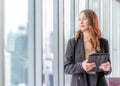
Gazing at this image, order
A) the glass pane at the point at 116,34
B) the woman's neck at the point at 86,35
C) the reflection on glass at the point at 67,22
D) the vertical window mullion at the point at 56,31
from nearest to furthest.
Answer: the woman's neck at the point at 86,35 < the vertical window mullion at the point at 56,31 < the reflection on glass at the point at 67,22 < the glass pane at the point at 116,34

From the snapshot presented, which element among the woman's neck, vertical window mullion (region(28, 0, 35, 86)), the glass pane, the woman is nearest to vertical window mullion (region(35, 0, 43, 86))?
vertical window mullion (region(28, 0, 35, 86))

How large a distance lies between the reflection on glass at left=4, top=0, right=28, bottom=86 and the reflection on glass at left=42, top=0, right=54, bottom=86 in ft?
0.97

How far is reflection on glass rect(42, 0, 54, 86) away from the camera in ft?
8.59

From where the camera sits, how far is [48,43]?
2725 millimetres

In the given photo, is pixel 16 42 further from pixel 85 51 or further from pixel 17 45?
pixel 85 51

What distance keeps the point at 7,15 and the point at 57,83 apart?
3.59 feet

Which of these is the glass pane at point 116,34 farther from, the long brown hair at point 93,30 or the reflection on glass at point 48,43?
the long brown hair at point 93,30

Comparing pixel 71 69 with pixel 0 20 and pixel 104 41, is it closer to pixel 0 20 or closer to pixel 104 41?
pixel 104 41

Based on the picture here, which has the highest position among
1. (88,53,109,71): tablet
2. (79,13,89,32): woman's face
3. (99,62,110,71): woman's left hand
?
(79,13,89,32): woman's face

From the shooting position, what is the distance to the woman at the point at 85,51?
223cm

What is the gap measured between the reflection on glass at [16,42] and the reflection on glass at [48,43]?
0.97 ft

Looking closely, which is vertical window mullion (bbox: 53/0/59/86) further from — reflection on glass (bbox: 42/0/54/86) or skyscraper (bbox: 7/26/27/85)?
skyscraper (bbox: 7/26/27/85)

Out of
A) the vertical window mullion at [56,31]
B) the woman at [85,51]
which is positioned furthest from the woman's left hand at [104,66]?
the vertical window mullion at [56,31]

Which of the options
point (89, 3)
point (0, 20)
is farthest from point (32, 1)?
point (89, 3)
